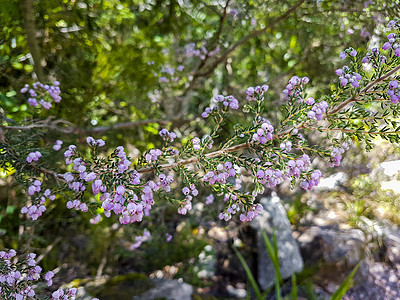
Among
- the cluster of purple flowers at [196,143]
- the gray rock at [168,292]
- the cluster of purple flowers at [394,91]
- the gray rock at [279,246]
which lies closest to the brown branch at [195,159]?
the cluster of purple flowers at [196,143]

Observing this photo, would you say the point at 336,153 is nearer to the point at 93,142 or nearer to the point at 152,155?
the point at 152,155

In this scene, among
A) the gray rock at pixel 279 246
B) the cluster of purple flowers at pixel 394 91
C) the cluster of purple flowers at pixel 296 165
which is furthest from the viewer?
the gray rock at pixel 279 246

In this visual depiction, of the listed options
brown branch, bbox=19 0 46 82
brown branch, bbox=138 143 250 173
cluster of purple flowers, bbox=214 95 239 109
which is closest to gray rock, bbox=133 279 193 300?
brown branch, bbox=138 143 250 173

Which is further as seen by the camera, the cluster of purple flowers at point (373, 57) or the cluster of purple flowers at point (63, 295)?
the cluster of purple flowers at point (63, 295)

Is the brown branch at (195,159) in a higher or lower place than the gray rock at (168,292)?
higher

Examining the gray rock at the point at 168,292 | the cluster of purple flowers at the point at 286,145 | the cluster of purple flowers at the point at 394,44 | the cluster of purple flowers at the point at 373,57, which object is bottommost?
the gray rock at the point at 168,292

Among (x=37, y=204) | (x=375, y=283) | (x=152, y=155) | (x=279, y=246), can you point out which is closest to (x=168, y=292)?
(x=37, y=204)

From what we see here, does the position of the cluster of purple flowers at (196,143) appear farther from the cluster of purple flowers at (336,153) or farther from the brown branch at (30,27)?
the brown branch at (30,27)
